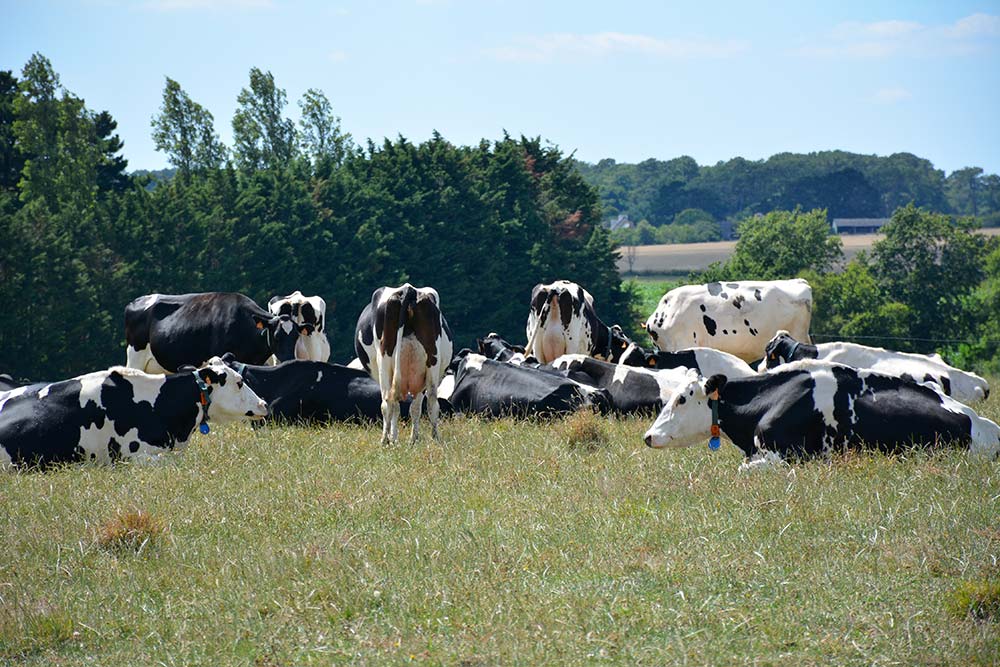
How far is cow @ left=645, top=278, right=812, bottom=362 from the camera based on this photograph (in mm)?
23906

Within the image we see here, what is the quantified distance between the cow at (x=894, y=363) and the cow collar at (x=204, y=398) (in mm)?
7300

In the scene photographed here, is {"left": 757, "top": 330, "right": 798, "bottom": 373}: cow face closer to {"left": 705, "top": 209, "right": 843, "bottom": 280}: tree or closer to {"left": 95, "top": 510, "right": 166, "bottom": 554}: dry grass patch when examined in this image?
{"left": 95, "top": 510, "right": 166, "bottom": 554}: dry grass patch

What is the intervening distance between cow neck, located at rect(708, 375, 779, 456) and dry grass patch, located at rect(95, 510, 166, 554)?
5.62m

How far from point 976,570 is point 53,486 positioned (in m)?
8.12

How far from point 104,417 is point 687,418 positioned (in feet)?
20.2

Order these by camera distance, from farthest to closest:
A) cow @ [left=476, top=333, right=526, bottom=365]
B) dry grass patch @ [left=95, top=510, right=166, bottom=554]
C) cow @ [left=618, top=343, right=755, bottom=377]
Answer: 1. cow @ [left=476, top=333, right=526, bottom=365]
2. cow @ [left=618, top=343, right=755, bottom=377]
3. dry grass patch @ [left=95, top=510, right=166, bottom=554]

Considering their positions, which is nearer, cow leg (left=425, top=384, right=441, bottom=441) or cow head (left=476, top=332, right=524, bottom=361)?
cow leg (left=425, top=384, right=441, bottom=441)

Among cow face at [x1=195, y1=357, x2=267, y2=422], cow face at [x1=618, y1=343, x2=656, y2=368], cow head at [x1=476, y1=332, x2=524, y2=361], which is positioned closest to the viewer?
cow face at [x1=195, y1=357, x2=267, y2=422]

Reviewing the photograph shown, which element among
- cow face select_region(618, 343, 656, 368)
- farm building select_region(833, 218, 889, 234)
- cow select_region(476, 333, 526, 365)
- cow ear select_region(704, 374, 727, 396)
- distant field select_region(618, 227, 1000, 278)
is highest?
farm building select_region(833, 218, 889, 234)

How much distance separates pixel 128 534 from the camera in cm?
876

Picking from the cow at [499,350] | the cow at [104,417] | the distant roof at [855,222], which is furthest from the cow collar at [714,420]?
the distant roof at [855,222]

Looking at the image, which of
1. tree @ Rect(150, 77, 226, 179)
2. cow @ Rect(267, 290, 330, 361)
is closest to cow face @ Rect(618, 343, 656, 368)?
cow @ Rect(267, 290, 330, 361)

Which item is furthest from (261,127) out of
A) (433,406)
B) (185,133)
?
(433,406)

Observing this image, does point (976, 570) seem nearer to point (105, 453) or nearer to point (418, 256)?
point (105, 453)
